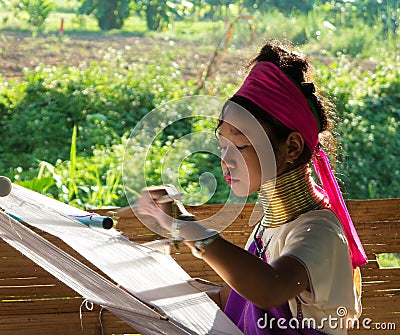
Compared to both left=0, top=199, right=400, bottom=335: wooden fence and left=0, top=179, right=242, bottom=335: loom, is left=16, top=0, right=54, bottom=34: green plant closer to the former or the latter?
left=0, top=199, right=400, bottom=335: wooden fence

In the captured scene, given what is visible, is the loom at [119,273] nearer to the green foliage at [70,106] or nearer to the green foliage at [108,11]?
the green foliage at [70,106]

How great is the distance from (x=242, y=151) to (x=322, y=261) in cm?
27

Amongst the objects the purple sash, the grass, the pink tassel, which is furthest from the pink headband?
the grass

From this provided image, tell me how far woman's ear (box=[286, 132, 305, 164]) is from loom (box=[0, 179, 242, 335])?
38 centimetres

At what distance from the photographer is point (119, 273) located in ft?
6.04

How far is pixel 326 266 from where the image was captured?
173 cm

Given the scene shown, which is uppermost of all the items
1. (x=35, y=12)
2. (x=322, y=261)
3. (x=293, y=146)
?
(x=293, y=146)

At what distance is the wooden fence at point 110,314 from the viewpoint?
298cm

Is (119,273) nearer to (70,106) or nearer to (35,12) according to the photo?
(70,106)

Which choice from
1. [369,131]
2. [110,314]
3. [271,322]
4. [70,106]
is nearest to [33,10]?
[70,106]

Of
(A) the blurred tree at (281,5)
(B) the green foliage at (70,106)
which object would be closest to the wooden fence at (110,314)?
(B) the green foliage at (70,106)

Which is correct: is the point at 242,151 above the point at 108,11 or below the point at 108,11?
above

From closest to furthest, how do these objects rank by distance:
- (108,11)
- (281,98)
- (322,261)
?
(322,261) < (281,98) < (108,11)

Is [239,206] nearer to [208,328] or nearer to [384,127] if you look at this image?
[208,328]
